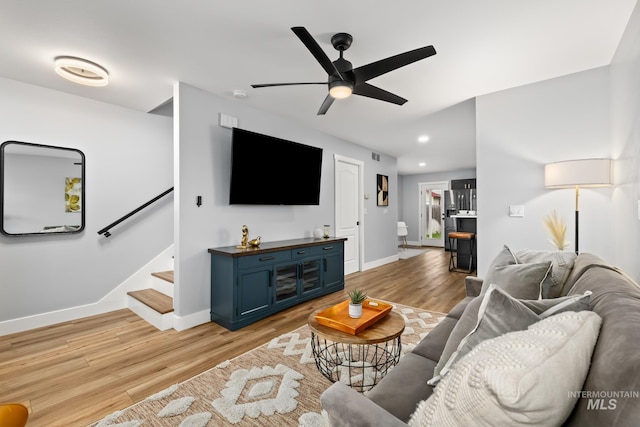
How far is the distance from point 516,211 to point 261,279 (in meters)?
2.88

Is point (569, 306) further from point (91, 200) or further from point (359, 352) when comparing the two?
point (91, 200)

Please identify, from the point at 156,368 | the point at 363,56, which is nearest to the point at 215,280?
the point at 156,368

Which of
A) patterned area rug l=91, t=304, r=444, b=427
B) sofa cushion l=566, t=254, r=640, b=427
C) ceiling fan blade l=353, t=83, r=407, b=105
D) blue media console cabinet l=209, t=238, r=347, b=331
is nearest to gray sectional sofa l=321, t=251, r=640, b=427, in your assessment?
sofa cushion l=566, t=254, r=640, b=427

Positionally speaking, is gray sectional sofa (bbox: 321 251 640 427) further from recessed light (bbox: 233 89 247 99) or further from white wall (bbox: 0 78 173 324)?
white wall (bbox: 0 78 173 324)

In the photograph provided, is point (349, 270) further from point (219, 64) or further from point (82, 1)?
point (82, 1)

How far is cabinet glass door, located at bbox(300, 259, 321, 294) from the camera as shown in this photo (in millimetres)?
3701

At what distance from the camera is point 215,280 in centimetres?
316

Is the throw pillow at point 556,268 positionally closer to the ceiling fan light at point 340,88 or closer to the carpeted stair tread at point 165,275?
the ceiling fan light at point 340,88

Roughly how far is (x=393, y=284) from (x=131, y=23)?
4435 millimetres

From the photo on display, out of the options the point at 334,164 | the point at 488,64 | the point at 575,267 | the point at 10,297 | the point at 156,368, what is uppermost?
the point at 488,64

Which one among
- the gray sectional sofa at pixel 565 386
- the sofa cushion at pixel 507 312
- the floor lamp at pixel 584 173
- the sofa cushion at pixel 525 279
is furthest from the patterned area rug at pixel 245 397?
the floor lamp at pixel 584 173

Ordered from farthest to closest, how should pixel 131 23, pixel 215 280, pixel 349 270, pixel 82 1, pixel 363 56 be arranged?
pixel 349 270 → pixel 215 280 → pixel 363 56 → pixel 131 23 → pixel 82 1

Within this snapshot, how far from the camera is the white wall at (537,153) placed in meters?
2.72

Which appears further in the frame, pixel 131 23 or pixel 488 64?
pixel 488 64
